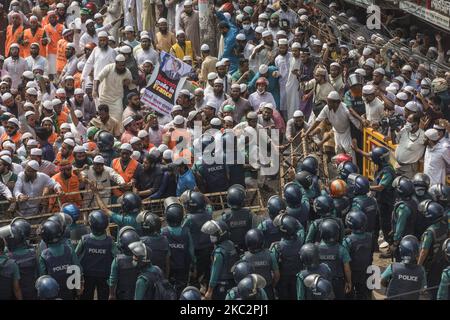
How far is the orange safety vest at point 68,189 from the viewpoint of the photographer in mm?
17734

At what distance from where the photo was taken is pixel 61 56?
24828 mm

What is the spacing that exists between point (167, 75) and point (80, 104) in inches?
73.7

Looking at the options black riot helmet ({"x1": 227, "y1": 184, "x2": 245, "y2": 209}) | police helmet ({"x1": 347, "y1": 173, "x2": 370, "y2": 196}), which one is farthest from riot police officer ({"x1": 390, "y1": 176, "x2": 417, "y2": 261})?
black riot helmet ({"x1": 227, "y1": 184, "x2": 245, "y2": 209})

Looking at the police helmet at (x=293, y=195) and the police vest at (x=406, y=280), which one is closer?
the police vest at (x=406, y=280)

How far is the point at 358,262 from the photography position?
52.4 feet

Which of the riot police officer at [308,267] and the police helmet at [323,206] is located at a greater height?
the police helmet at [323,206]

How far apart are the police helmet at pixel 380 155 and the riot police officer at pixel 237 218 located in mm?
2543

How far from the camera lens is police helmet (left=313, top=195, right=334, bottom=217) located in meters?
16.5

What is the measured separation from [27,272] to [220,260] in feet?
7.66

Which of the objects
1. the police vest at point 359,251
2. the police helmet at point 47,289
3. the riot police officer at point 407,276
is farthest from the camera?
the police vest at point 359,251

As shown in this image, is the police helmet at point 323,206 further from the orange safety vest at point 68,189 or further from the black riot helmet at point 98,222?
the orange safety vest at point 68,189

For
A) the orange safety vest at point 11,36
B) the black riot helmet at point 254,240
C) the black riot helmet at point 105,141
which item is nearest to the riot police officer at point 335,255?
the black riot helmet at point 254,240

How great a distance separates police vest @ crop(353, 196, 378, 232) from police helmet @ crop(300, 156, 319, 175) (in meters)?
0.97

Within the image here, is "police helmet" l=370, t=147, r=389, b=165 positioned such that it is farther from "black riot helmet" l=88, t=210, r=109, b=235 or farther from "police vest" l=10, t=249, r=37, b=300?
"police vest" l=10, t=249, r=37, b=300
